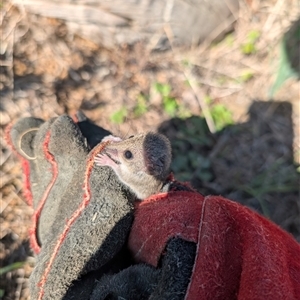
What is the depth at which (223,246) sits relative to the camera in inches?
56.4

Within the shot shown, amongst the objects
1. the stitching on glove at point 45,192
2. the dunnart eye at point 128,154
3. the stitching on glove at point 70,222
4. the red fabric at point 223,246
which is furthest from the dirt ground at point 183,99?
the red fabric at point 223,246

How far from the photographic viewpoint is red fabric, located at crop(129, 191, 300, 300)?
4.34ft

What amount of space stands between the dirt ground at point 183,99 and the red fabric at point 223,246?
5.38 ft

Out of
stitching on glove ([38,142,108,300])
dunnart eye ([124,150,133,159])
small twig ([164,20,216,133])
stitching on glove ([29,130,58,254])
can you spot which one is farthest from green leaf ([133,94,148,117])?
stitching on glove ([38,142,108,300])

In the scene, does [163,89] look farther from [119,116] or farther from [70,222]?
[70,222]

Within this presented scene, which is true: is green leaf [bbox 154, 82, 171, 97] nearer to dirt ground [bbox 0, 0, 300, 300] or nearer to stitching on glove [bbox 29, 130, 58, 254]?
dirt ground [bbox 0, 0, 300, 300]

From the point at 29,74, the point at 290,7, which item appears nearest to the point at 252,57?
the point at 290,7

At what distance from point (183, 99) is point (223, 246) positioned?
2.57 m

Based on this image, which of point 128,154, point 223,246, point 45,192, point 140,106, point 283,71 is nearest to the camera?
point 223,246

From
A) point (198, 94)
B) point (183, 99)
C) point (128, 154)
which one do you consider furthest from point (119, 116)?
point (128, 154)

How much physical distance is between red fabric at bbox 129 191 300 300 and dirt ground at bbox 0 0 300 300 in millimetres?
1640

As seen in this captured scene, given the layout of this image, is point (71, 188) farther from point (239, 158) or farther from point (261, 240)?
point (239, 158)

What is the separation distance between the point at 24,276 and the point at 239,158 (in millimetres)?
2114

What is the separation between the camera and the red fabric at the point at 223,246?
1322 mm
